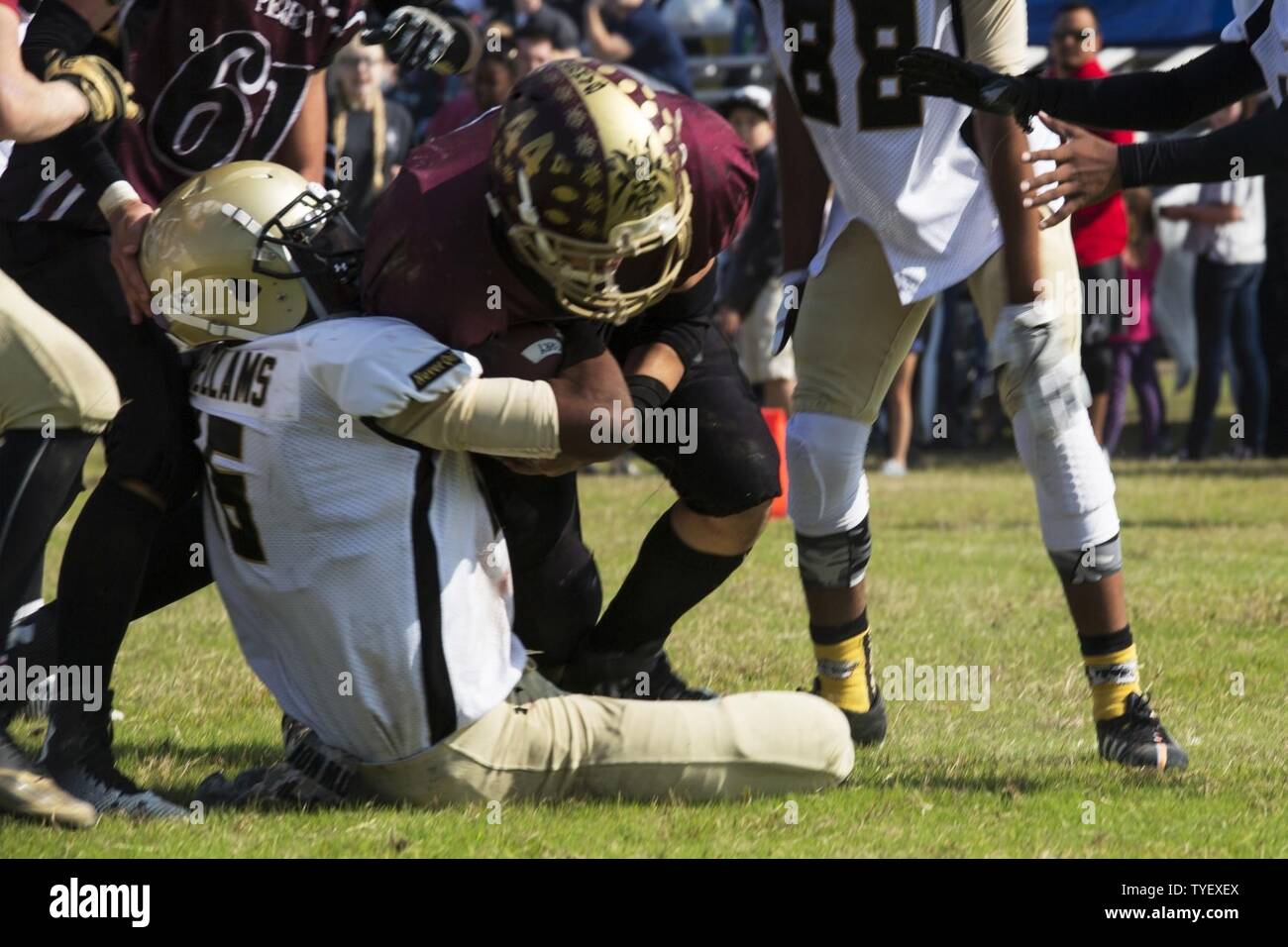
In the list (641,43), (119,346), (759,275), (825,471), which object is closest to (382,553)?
(119,346)

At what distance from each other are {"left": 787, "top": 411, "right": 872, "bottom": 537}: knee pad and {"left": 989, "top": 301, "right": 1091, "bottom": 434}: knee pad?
1.44 ft

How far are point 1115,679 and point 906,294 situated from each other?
0.91 m

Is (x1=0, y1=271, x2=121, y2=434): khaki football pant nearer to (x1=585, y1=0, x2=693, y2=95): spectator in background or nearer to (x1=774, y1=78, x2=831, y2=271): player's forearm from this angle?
(x1=774, y1=78, x2=831, y2=271): player's forearm

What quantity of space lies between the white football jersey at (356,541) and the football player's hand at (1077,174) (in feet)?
3.45

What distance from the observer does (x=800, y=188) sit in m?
4.38

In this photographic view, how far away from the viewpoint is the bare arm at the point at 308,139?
14.1 ft

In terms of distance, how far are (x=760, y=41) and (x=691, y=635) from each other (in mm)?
8234

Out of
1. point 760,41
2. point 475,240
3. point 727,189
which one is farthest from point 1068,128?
point 760,41

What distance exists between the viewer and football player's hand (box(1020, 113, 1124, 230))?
332cm

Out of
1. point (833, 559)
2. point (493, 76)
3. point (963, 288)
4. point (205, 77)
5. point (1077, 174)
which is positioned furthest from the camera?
point (963, 288)

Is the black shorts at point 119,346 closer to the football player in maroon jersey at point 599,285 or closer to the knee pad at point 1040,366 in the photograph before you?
the football player in maroon jersey at point 599,285

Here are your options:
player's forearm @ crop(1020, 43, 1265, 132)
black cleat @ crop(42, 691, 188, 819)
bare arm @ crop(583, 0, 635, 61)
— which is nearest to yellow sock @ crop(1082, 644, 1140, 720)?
player's forearm @ crop(1020, 43, 1265, 132)

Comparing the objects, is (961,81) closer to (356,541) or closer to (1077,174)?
(1077,174)

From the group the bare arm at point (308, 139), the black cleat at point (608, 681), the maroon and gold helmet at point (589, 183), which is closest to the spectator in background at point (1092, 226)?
the bare arm at point (308, 139)
